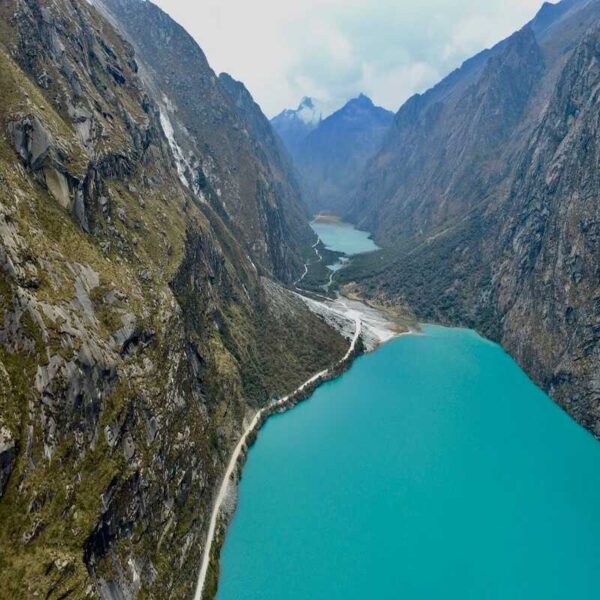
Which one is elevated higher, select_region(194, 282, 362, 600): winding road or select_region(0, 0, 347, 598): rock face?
select_region(0, 0, 347, 598): rock face

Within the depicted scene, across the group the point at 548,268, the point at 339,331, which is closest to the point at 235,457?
the point at 339,331

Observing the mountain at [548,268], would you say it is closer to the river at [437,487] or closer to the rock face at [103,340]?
the river at [437,487]

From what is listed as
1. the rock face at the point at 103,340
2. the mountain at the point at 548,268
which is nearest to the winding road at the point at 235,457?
the rock face at the point at 103,340

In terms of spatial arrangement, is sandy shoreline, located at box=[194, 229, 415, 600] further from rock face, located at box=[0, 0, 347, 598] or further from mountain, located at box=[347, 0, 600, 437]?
mountain, located at box=[347, 0, 600, 437]

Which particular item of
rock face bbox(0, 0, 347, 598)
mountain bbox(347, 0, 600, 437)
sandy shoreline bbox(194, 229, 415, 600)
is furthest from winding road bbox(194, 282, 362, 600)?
mountain bbox(347, 0, 600, 437)

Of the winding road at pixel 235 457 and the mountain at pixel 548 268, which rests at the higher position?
the mountain at pixel 548 268
